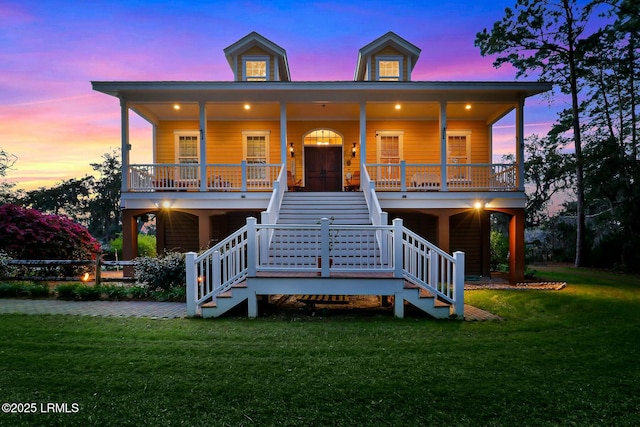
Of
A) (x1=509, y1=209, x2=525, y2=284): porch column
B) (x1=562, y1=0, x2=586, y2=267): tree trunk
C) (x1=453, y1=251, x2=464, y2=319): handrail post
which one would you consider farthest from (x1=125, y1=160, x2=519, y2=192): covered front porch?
(x1=562, y1=0, x2=586, y2=267): tree trunk

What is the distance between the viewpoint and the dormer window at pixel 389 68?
568 inches

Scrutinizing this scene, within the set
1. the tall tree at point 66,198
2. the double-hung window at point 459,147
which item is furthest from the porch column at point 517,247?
the tall tree at point 66,198

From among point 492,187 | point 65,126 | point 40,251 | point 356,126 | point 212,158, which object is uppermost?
point 65,126

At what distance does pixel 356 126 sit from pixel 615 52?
13.3m

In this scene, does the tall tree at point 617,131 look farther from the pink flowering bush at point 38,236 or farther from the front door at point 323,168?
the pink flowering bush at point 38,236

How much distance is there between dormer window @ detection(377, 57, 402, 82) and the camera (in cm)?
1442

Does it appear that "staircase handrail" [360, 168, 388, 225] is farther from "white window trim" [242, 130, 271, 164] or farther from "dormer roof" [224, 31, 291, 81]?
"dormer roof" [224, 31, 291, 81]

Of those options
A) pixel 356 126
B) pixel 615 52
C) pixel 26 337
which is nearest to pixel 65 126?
pixel 356 126

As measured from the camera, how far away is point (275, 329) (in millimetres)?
5562

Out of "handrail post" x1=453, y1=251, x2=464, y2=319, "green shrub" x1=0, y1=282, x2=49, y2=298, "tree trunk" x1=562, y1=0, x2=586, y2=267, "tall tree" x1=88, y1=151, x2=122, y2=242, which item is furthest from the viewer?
"tall tree" x1=88, y1=151, x2=122, y2=242

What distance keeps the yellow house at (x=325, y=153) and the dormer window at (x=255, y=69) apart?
4cm

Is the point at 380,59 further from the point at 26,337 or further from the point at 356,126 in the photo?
the point at 26,337

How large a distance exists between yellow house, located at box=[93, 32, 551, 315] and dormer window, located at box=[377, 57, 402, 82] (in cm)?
4

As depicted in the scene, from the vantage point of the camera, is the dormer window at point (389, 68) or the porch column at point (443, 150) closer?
the porch column at point (443, 150)
